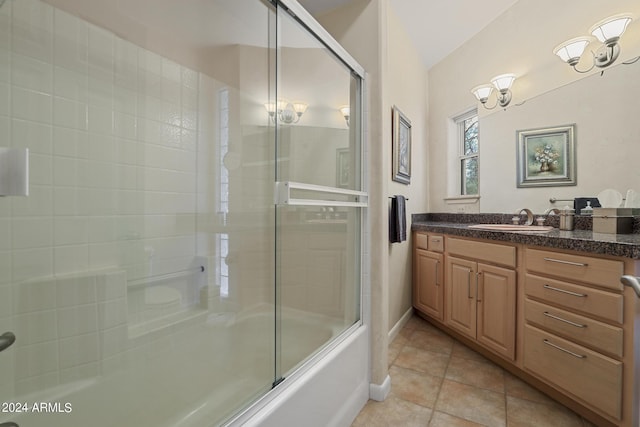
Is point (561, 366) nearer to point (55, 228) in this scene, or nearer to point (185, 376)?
point (185, 376)

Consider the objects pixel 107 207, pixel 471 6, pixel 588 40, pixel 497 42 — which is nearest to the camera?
pixel 107 207

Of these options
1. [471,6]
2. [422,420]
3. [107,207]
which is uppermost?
[471,6]

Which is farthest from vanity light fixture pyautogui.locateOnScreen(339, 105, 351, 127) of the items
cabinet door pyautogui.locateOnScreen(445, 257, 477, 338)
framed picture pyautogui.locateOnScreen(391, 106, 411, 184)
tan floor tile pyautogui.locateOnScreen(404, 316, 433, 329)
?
tan floor tile pyautogui.locateOnScreen(404, 316, 433, 329)

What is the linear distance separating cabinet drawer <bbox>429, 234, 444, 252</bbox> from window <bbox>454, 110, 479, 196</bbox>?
2.36ft

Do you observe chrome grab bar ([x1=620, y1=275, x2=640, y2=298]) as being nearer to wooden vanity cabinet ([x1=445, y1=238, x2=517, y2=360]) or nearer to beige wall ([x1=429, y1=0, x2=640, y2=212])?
wooden vanity cabinet ([x1=445, y1=238, x2=517, y2=360])

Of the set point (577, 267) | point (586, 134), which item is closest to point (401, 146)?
point (586, 134)

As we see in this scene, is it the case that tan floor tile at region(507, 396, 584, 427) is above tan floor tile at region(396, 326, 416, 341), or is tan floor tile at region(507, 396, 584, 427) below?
below

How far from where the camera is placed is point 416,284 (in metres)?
2.81

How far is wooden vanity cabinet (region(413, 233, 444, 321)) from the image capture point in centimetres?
247

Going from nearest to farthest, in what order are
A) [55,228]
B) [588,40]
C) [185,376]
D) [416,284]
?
[55,228] → [185,376] → [588,40] → [416,284]

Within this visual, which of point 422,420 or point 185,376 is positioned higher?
point 185,376

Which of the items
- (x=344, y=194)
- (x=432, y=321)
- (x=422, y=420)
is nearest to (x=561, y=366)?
(x=422, y=420)

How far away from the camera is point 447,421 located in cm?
149

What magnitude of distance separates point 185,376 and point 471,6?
3.26 meters
